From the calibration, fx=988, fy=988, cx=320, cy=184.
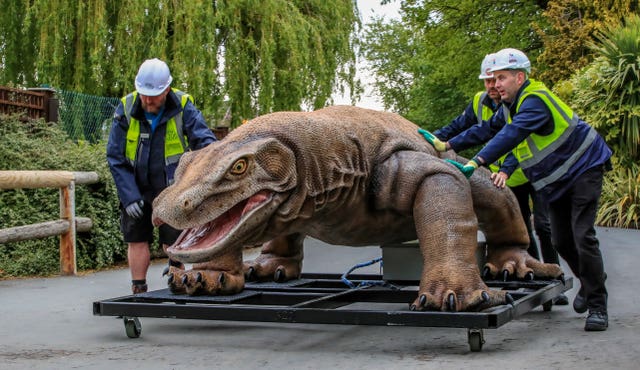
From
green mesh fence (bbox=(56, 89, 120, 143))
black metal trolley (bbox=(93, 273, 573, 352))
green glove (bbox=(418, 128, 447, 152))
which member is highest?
green mesh fence (bbox=(56, 89, 120, 143))

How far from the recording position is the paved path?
5453 millimetres

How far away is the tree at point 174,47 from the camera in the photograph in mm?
19922

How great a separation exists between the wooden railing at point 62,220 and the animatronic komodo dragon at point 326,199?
4173 millimetres

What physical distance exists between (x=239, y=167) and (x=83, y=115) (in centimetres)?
1058

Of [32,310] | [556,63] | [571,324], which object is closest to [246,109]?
[556,63]

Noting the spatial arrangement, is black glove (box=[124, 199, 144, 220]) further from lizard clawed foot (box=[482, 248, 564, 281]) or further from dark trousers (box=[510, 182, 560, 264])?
dark trousers (box=[510, 182, 560, 264])

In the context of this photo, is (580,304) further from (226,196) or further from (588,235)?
(226,196)

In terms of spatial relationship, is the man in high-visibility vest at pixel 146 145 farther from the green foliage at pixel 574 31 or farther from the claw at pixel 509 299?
the green foliage at pixel 574 31

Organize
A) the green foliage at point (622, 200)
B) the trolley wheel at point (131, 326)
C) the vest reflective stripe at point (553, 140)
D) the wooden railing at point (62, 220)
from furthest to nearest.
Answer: the green foliage at point (622, 200) → the wooden railing at point (62, 220) → the vest reflective stripe at point (553, 140) → the trolley wheel at point (131, 326)

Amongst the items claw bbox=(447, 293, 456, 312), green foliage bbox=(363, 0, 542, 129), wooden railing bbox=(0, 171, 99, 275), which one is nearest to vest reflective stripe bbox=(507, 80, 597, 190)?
claw bbox=(447, 293, 456, 312)

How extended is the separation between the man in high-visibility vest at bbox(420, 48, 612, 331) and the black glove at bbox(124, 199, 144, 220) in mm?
2504

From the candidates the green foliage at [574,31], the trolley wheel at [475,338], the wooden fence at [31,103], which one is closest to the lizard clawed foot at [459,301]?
the trolley wheel at [475,338]

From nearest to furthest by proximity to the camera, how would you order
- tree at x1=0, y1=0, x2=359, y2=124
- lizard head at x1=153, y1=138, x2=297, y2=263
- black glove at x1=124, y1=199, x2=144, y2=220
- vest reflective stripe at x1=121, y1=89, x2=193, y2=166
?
1. lizard head at x1=153, y1=138, x2=297, y2=263
2. black glove at x1=124, y1=199, x2=144, y2=220
3. vest reflective stripe at x1=121, y1=89, x2=193, y2=166
4. tree at x1=0, y1=0, x2=359, y2=124

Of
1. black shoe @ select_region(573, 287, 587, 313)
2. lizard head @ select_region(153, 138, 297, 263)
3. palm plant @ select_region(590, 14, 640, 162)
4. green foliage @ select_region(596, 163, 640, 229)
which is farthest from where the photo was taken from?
palm plant @ select_region(590, 14, 640, 162)
